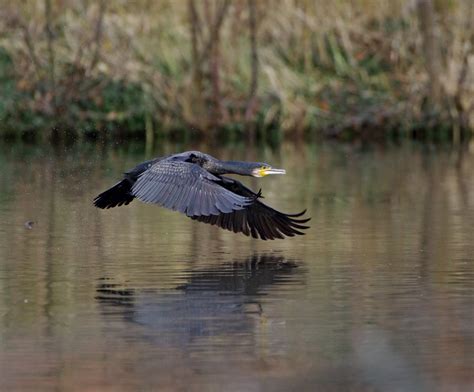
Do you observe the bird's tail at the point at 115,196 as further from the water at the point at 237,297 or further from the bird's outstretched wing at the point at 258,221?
the bird's outstretched wing at the point at 258,221

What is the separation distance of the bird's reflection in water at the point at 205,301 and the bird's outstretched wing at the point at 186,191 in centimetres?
50

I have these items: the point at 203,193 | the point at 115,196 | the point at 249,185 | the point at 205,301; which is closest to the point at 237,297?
the point at 205,301

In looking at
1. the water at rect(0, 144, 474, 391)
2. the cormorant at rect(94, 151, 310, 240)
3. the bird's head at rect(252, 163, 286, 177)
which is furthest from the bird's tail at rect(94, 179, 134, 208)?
the bird's head at rect(252, 163, 286, 177)

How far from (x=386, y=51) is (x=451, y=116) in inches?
87.3

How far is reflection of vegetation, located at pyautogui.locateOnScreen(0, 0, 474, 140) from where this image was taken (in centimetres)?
2555

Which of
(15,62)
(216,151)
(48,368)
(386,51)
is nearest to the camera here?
(48,368)

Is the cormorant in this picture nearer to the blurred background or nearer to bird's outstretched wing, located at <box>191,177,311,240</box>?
bird's outstretched wing, located at <box>191,177,311,240</box>

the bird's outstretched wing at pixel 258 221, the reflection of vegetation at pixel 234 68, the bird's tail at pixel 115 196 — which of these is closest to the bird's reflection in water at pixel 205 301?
the bird's outstretched wing at pixel 258 221

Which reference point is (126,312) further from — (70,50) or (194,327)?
(70,50)

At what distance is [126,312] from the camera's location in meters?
8.29

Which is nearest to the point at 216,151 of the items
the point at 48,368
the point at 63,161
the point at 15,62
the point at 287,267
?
the point at 63,161

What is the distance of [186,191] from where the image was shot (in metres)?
9.85

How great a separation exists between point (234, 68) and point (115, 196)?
52.4 ft

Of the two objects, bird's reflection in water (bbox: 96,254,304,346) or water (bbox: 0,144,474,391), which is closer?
water (bbox: 0,144,474,391)
